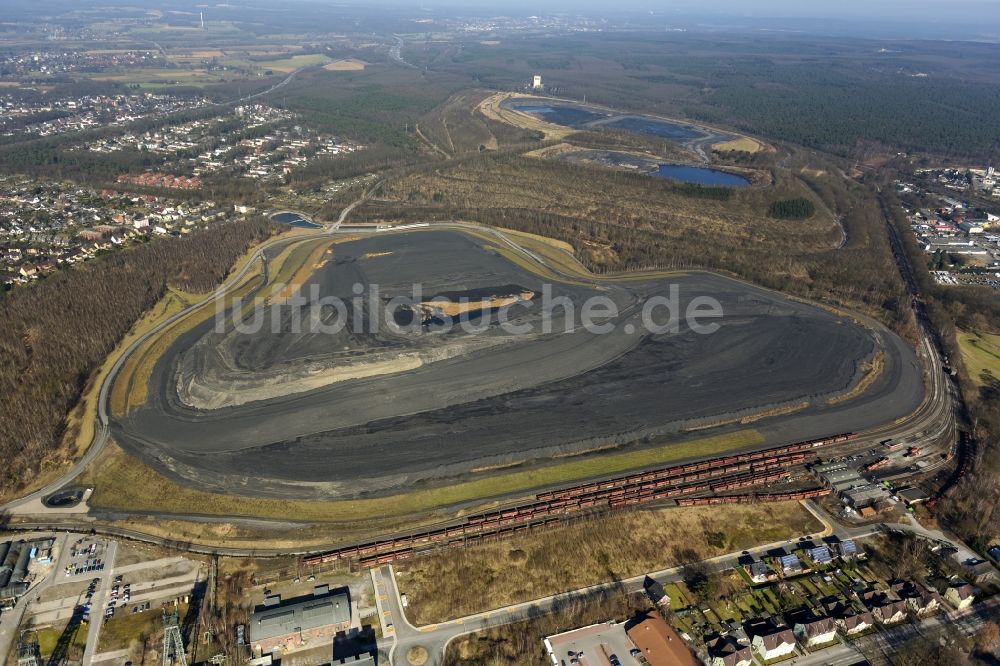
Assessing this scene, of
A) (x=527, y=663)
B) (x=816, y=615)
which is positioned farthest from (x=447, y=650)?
(x=816, y=615)

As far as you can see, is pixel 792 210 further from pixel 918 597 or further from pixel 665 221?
pixel 918 597

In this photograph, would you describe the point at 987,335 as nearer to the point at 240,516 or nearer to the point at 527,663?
the point at 527,663

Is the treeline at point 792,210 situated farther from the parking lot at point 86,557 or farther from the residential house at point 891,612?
the parking lot at point 86,557

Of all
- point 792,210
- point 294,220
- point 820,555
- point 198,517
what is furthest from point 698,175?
point 198,517

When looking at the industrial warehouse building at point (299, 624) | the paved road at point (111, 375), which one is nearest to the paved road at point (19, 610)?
the paved road at point (111, 375)

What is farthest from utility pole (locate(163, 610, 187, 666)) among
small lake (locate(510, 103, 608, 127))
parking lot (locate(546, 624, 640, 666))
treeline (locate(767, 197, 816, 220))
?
small lake (locate(510, 103, 608, 127))
